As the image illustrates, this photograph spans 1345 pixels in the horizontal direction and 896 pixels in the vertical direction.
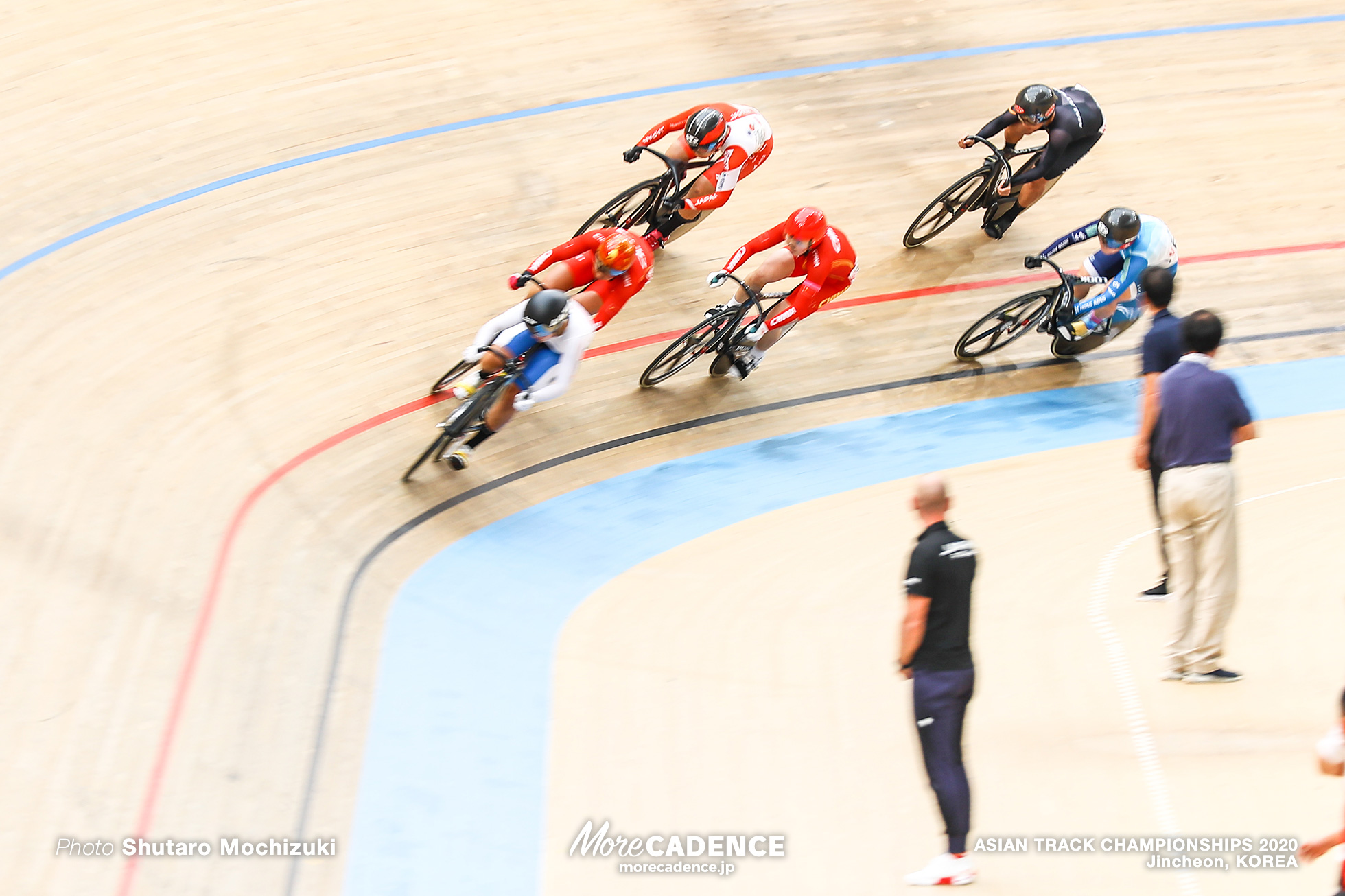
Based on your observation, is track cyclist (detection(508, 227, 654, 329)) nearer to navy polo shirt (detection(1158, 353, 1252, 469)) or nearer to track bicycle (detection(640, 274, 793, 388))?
track bicycle (detection(640, 274, 793, 388))

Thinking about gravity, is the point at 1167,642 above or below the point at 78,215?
below

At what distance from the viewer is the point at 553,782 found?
3.99 m

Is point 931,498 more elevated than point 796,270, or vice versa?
point 796,270

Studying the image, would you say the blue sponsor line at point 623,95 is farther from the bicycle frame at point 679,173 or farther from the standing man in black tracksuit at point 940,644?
the standing man in black tracksuit at point 940,644

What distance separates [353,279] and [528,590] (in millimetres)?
2458

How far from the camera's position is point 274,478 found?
5.18 meters

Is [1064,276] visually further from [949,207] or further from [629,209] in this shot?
[629,209]

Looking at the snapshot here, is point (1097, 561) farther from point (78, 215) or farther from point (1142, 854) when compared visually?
point (78, 215)

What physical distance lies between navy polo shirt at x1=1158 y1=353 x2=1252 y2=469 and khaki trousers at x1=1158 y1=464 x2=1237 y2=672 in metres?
0.05

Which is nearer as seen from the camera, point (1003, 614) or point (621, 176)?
point (1003, 614)

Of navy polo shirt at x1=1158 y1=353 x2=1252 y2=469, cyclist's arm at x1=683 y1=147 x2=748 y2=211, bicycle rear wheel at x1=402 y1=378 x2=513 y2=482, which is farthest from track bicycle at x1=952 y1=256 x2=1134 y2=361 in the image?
bicycle rear wheel at x1=402 y1=378 x2=513 y2=482

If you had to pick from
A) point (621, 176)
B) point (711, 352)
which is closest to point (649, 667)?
point (711, 352)

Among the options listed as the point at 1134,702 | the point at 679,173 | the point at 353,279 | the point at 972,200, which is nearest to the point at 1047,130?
the point at 972,200

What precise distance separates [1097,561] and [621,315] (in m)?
2.91
